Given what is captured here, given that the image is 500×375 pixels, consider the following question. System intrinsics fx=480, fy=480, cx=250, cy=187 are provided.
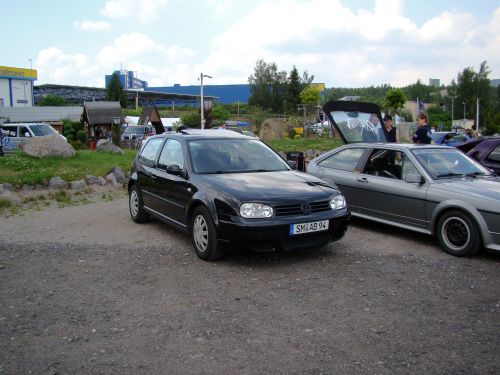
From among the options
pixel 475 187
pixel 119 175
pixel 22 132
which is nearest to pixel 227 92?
pixel 22 132

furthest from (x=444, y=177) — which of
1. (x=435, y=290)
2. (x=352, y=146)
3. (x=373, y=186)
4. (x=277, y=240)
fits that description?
(x=277, y=240)

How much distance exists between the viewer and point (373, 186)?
23.9ft

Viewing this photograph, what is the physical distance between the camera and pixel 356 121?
399 inches

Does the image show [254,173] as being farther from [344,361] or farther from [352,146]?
[344,361]

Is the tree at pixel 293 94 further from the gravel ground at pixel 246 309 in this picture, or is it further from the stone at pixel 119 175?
the gravel ground at pixel 246 309

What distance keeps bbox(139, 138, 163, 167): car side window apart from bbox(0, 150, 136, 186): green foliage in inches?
171

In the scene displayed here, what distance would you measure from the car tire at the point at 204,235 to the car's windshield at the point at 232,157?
670 millimetres

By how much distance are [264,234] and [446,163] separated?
10.9 feet

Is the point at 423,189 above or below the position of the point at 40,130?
below

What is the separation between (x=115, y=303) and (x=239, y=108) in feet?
281

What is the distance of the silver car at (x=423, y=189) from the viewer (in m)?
5.82

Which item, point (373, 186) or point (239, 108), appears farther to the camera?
point (239, 108)

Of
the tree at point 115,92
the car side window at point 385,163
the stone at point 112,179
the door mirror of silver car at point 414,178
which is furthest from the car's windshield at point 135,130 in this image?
the tree at point 115,92

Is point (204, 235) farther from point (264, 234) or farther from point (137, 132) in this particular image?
point (137, 132)
